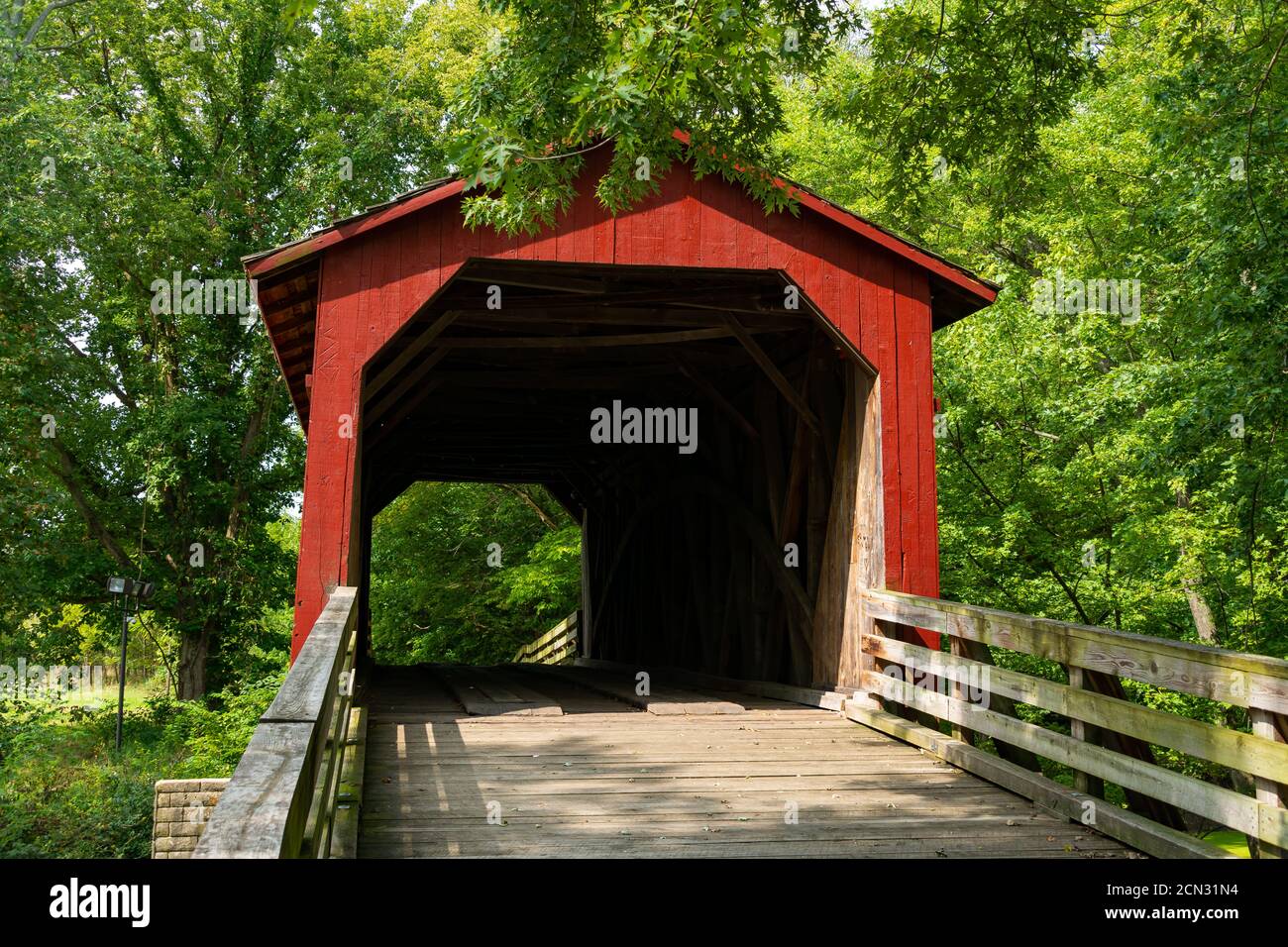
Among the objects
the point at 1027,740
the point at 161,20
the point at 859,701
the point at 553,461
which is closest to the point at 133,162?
the point at 161,20

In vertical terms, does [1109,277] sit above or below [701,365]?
above

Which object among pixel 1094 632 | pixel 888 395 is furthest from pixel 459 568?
pixel 1094 632

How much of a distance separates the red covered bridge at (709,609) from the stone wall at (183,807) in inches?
41.9

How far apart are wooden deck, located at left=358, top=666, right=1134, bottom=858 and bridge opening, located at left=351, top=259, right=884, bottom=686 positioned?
1.62m

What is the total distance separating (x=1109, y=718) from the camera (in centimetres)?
468

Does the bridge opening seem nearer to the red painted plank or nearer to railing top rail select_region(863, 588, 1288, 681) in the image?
the red painted plank

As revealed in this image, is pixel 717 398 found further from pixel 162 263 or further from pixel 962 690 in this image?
pixel 162 263

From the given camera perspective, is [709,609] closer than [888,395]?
No

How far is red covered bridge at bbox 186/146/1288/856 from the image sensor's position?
14.4 ft

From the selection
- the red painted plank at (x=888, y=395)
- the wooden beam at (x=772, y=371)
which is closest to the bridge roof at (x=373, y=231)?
the red painted plank at (x=888, y=395)

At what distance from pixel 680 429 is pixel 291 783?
10.2m

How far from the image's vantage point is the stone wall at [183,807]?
22.4ft

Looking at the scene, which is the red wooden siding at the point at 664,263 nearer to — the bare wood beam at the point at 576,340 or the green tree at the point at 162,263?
the bare wood beam at the point at 576,340

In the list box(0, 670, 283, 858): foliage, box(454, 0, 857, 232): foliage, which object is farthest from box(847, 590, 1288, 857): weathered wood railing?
box(0, 670, 283, 858): foliage
